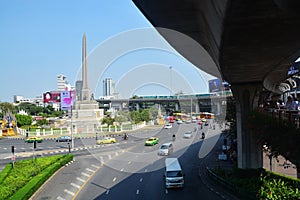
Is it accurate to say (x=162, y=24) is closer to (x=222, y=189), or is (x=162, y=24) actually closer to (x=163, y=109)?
(x=222, y=189)

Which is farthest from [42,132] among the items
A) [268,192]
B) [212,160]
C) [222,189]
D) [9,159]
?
[268,192]

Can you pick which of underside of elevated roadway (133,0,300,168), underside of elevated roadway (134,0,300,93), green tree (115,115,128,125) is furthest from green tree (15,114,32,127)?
underside of elevated roadway (134,0,300,93)

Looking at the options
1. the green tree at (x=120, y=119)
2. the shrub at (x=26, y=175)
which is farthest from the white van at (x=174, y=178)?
the green tree at (x=120, y=119)

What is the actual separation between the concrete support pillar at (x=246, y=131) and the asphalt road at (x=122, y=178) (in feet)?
7.98

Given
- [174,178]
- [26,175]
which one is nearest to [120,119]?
[26,175]

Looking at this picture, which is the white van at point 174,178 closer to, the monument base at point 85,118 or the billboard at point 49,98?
→ the monument base at point 85,118

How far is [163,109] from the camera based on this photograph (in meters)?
101

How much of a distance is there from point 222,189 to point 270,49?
969cm

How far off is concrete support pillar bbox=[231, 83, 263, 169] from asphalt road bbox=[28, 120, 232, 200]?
243 cm

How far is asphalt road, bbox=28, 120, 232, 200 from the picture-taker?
14.9 meters

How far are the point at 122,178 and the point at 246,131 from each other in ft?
25.7

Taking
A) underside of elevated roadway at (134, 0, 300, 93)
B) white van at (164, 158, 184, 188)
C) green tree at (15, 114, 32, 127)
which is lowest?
white van at (164, 158, 184, 188)

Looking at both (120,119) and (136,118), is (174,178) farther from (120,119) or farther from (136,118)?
(136,118)

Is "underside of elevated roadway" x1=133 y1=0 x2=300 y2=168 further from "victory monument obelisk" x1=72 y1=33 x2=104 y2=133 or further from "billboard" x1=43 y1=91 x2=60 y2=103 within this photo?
"billboard" x1=43 y1=91 x2=60 y2=103
